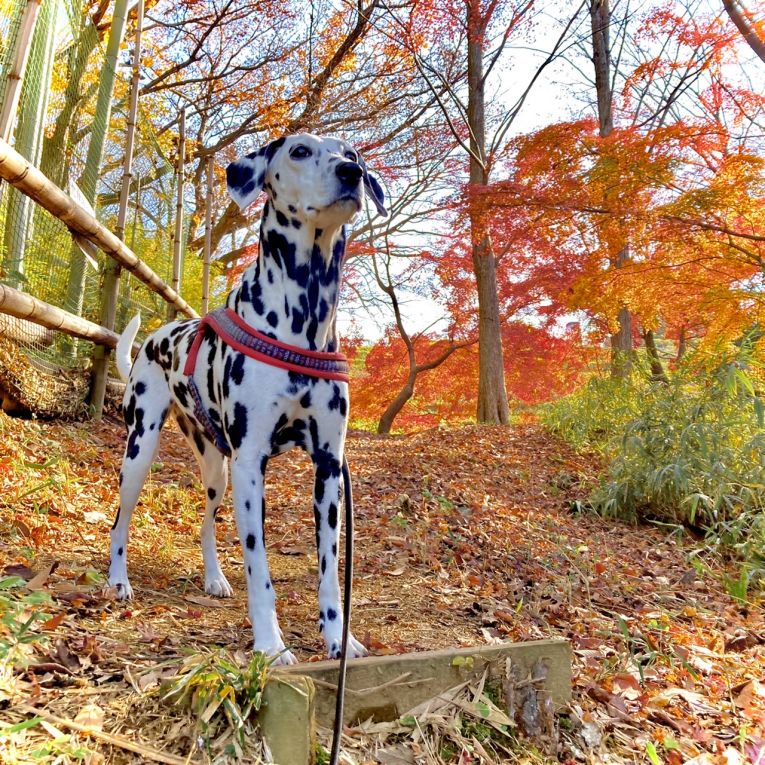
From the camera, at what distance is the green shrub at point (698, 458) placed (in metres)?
4.70

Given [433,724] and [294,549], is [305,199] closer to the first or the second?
[433,724]

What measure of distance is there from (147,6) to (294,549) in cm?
1166

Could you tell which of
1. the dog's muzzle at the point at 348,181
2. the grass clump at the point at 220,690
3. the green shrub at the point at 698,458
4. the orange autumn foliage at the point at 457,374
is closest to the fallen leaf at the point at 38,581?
the grass clump at the point at 220,690

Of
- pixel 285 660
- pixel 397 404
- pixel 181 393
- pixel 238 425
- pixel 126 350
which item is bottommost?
pixel 285 660

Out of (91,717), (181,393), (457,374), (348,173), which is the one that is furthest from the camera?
(457,374)

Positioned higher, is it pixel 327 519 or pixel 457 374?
pixel 457 374

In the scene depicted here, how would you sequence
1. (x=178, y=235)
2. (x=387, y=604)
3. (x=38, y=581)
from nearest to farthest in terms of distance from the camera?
(x=38, y=581)
(x=387, y=604)
(x=178, y=235)

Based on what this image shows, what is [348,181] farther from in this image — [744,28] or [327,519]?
[744,28]

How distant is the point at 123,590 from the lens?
8.16ft

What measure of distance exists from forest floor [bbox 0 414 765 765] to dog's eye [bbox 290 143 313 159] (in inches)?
67.4

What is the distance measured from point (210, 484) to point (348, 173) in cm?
180

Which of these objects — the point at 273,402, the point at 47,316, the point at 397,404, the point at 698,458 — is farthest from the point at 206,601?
the point at 397,404

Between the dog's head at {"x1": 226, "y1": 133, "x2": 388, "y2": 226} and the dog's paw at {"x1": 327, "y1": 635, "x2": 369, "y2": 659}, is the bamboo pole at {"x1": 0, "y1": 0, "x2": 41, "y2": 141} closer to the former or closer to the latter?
the dog's head at {"x1": 226, "y1": 133, "x2": 388, "y2": 226}

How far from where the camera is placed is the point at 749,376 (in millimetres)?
5230
